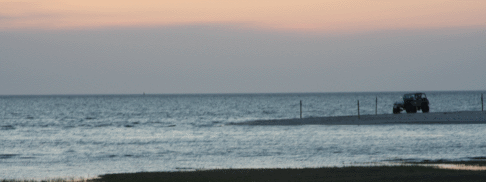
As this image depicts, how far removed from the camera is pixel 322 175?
682 inches

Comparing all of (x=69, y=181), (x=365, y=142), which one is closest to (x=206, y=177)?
(x=69, y=181)

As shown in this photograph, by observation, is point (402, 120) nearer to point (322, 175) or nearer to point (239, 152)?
point (239, 152)

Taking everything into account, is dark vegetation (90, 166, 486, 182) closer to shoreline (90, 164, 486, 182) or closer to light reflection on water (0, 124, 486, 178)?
shoreline (90, 164, 486, 182)

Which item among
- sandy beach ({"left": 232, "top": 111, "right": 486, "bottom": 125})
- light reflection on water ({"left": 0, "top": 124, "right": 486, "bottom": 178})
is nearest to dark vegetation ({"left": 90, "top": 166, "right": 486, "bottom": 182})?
light reflection on water ({"left": 0, "top": 124, "right": 486, "bottom": 178})

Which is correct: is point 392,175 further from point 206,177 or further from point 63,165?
point 63,165

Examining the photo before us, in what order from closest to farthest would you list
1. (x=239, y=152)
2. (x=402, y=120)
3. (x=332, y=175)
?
(x=332, y=175) < (x=239, y=152) < (x=402, y=120)

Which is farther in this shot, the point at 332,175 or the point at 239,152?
the point at 239,152

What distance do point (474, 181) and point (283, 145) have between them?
59.2 ft

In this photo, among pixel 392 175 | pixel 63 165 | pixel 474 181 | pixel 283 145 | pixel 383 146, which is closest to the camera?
pixel 474 181

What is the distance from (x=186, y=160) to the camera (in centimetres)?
2592

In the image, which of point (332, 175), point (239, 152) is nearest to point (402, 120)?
point (239, 152)

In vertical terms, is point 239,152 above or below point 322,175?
below

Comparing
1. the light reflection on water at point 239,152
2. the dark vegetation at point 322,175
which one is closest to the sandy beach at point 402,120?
the light reflection on water at point 239,152

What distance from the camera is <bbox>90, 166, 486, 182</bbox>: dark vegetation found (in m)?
16.2
